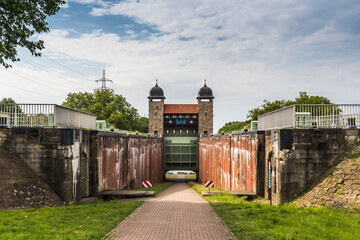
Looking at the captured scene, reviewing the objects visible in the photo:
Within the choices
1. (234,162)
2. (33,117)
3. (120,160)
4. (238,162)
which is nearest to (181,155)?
(234,162)

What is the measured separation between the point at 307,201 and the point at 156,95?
51486mm

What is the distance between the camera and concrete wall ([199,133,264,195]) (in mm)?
15680

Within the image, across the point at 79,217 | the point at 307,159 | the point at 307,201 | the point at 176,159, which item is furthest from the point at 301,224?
the point at 176,159

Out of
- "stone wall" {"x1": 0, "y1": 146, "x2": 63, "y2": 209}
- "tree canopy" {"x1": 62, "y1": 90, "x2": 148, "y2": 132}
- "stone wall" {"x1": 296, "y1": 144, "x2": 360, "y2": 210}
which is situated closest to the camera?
"stone wall" {"x1": 296, "y1": 144, "x2": 360, "y2": 210}

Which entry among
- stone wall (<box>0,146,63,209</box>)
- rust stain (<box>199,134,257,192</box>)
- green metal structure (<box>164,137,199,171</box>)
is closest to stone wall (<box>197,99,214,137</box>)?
green metal structure (<box>164,137,199,171</box>)

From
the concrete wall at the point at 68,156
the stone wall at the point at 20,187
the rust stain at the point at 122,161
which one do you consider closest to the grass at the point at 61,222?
the stone wall at the point at 20,187

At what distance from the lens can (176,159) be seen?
1877 inches

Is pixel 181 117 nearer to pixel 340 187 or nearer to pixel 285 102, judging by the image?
pixel 285 102

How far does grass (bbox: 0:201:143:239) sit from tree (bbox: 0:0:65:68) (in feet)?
23.6

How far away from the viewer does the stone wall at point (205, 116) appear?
59.3 meters

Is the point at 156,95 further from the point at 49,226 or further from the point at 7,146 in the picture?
the point at 49,226

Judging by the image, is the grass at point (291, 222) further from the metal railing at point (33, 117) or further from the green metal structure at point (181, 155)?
the green metal structure at point (181, 155)

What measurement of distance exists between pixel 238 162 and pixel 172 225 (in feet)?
36.6

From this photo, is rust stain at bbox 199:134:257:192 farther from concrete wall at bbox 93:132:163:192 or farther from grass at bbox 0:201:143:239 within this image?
grass at bbox 0:201:143:239
